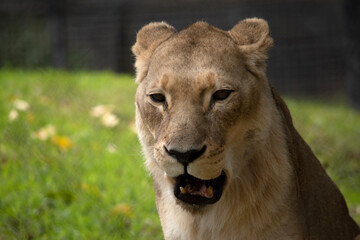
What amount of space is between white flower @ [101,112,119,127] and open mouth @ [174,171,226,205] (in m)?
3.01

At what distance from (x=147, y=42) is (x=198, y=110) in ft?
2.39

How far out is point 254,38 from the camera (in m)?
2.80

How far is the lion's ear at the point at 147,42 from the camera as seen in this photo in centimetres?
290

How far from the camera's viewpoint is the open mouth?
8.19 feet

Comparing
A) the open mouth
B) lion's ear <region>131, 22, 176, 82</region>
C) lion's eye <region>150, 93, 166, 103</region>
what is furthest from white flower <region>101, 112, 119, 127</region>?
the open mouth

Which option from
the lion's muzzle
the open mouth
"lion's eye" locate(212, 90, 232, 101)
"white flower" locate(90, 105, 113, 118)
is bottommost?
→ "white flower" locate(90, 105, 113, 118)

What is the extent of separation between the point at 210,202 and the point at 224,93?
1.52 ft

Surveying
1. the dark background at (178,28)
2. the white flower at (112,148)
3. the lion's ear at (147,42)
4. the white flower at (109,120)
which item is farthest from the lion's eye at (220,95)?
the dark background at (178,28)

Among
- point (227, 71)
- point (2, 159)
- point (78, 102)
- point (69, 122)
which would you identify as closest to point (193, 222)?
point (227, 71)

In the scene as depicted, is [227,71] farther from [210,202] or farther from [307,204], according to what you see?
[307,204]

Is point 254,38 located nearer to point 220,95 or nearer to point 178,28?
point 220,95

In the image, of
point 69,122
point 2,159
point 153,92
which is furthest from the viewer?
point 69,122

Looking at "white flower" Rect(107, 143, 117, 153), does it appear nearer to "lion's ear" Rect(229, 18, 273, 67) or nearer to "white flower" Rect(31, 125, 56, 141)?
"white flower" Rect(31, 125, 56, 141)

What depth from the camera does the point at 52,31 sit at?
895 centimetres
